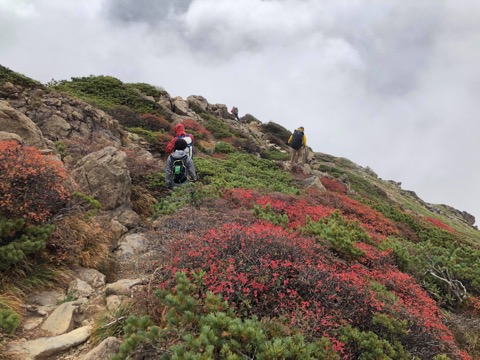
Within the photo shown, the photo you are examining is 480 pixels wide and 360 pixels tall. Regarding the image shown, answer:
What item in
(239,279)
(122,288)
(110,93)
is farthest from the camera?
(110,93)

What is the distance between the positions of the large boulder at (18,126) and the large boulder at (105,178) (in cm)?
154

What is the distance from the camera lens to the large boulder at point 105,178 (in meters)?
9.51

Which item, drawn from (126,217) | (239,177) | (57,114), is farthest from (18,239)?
(57,114)

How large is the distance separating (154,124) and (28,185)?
1841 centimetres

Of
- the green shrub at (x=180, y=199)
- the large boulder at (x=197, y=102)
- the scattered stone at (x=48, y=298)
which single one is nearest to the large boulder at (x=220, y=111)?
the large boulder at (x=197, y=102)

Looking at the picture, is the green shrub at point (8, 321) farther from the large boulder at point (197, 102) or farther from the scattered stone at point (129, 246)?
the large boulder at point (197, 102)

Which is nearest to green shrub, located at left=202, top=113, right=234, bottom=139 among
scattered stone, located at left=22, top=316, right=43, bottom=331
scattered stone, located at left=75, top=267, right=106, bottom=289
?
scattered stone, located at left=75, top=267, right=106, bottom=289

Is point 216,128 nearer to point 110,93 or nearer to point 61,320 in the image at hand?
point 110,93

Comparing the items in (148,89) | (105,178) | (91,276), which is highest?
(148,89)

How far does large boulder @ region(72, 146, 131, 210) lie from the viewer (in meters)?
9.51

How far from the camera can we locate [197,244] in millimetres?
5961

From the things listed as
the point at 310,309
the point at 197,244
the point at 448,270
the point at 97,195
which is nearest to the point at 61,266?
the point at 197,244

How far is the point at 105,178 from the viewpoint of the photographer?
9688mm

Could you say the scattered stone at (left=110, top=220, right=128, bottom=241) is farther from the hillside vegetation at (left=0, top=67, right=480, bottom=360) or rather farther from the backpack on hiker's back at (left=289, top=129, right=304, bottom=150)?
the backpack on hiker's back at (left=289, top=129, right=304, bottom=150)
